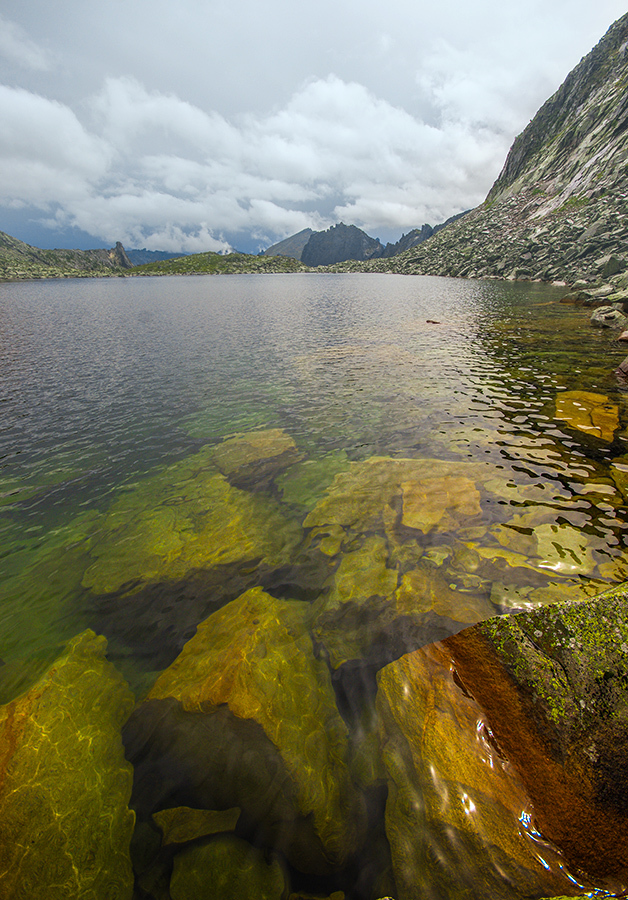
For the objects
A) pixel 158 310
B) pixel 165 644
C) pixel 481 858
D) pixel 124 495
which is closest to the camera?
pixel 481 858

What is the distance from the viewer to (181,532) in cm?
1165

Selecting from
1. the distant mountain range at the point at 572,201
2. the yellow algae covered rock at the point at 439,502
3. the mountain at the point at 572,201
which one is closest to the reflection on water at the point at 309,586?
the yellow algae covered rock at the point at 439,502

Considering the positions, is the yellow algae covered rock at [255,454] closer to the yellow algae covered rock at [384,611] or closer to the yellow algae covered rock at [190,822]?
the yellow algae covered rock at [384,611]

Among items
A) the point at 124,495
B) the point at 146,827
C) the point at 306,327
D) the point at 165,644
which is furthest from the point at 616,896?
the point at 306,327

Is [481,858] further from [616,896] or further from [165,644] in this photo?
[165,644]

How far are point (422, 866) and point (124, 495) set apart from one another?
526 inches

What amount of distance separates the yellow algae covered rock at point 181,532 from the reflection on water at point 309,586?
76mm

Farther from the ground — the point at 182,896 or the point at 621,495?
the point at 621,495

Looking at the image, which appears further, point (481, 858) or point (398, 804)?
point (398, 804)

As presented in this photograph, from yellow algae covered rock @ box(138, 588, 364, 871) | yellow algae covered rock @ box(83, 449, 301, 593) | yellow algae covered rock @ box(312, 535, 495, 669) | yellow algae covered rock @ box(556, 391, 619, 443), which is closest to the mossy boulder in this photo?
yellow algae covered rock @ box(312, 535, 495, 669)

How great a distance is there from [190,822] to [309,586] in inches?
194

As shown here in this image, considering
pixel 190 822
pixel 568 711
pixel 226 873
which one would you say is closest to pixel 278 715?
pixel 190 822

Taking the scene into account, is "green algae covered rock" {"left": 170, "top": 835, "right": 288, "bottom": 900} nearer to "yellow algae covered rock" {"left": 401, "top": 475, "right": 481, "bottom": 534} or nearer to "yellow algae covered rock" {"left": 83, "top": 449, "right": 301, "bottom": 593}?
"yellow algae covered rock" {"left": 83, "top": 449, "right": 301, "bottom": 593}

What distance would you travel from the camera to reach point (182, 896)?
462 cm
